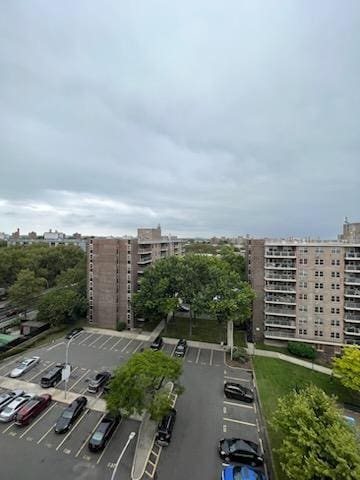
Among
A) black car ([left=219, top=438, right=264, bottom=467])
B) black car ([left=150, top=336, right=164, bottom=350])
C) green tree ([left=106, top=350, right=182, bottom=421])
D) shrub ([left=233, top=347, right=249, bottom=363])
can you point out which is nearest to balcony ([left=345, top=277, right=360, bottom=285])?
shrub ([left=233, top=347, right=249, bottom=363])

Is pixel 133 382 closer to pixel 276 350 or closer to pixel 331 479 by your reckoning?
pixel 331 479

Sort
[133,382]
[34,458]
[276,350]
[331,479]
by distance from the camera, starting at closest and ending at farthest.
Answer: [331,479] → [34,458] → [133,382] → [276,350]

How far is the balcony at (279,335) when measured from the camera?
3512 cm

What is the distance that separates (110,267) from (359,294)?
35.8 metres

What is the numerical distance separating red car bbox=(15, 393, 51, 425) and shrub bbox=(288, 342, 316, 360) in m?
28.8

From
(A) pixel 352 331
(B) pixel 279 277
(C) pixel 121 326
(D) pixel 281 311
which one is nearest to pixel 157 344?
(C) pixel 121 326

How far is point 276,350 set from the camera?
113 ft

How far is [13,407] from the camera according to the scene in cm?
2077

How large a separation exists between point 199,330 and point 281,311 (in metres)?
13.0

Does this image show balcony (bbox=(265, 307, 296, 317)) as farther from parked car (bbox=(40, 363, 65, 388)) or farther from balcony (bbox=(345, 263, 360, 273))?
parked car (bbox=(40, 363, 65, 388))

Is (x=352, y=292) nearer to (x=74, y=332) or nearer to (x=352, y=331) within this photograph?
(x=352, y=331)

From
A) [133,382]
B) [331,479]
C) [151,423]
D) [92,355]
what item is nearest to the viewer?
[331,479]

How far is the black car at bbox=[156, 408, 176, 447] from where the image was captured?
59.0ft


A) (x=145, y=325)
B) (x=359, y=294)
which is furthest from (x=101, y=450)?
(x=359, y=294)
